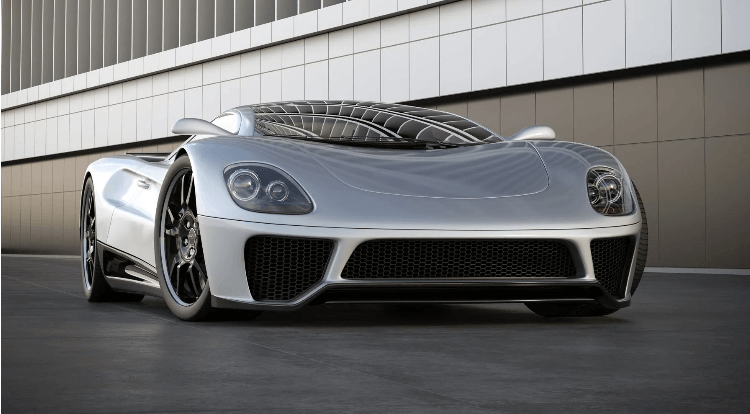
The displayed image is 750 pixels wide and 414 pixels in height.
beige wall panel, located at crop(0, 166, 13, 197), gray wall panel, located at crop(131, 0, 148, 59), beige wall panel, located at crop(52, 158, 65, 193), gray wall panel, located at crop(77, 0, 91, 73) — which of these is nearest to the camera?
gray wall panel, located at crop(131, 0, 148, 59)

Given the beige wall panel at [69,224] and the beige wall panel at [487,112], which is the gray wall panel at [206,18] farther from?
the beige wall panel at [487,112]

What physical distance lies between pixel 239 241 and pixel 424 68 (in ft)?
57.9

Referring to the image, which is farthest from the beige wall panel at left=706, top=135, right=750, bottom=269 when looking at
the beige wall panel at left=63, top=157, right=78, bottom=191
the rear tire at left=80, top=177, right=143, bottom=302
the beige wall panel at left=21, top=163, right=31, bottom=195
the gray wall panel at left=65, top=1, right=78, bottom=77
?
the beige wall panel at left=21, top=163, right=31, bottom=195

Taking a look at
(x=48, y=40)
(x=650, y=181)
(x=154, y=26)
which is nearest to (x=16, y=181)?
(x=48, y=40)

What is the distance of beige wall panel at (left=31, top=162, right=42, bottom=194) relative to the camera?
38719 mm

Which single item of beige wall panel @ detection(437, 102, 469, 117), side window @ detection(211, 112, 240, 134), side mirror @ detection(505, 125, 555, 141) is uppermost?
beige wall panel @ detection(437, 102, 469, 117)

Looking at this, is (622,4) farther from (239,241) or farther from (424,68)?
(239,241)

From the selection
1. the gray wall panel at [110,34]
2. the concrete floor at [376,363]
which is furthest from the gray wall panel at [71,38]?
the concrete floor at [376,363]

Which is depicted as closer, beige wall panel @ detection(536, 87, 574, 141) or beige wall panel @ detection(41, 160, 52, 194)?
beige wall panel @ detection(536, 87, 574, 141)

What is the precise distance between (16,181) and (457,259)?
38.3 m

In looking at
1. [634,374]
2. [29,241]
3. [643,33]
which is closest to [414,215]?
[634,374]

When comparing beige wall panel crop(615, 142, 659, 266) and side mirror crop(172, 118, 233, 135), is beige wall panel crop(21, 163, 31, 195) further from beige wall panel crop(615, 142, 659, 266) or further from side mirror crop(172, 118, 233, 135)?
side mirror crop(172, 118, 233, 135)

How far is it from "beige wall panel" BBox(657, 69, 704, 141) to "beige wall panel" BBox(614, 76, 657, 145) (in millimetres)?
166

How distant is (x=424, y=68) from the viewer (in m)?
21.9
